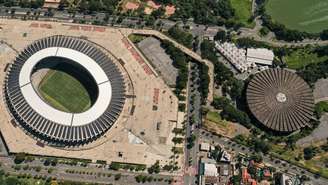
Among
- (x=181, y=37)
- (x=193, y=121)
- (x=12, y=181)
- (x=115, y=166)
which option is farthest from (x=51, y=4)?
(x=193, y=121)

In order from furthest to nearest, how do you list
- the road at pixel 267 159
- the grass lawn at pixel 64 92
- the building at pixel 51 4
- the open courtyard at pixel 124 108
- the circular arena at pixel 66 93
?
the building at pixel 51 4 < the grass lawn at pixel 64 92 < the road at pixel 267 159 < the open courtyard at pixel 124 108 < the circular arena at pixel 66 93

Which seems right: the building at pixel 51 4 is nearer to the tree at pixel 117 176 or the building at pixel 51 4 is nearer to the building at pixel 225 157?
the tree at pixel 117 176

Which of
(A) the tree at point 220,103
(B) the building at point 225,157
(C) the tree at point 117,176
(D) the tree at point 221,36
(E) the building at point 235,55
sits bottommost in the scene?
(C) the tree at point 117,176

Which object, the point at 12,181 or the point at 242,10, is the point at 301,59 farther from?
the point at 12,181

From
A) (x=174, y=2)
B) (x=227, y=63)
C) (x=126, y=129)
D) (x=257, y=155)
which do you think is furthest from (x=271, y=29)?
(x=126, y=129)

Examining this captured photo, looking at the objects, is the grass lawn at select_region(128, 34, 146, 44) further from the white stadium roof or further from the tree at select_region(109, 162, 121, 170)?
the tree at select_region(109, 162, 121, 170)

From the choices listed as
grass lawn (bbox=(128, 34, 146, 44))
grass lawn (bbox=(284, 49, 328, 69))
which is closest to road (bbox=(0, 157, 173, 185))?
grass lawn (bbox=(128, 34, 146, 44))

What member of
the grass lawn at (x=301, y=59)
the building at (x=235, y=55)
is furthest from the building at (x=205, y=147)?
the grass lawn at (x=301, y=59)
